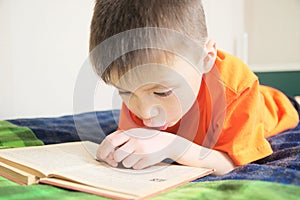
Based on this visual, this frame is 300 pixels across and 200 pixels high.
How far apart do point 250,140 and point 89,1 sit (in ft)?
3.41

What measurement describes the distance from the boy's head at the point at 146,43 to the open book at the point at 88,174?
0.12 m

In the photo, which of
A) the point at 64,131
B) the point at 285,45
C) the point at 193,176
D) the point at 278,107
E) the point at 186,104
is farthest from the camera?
the point at 285,45

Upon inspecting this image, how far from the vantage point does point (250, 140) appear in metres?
0.76

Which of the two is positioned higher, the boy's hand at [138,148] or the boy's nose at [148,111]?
the boy's nose at [148,111]

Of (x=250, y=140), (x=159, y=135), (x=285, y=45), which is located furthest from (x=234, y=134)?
(x=285, y=45)

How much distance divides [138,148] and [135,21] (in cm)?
22

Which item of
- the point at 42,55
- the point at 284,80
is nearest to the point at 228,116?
the point at 42,55

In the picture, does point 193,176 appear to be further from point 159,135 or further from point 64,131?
point 64,131

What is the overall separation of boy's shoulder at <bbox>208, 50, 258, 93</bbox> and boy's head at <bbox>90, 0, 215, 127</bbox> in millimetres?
142

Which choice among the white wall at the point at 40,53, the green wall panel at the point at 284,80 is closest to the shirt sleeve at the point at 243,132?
the white wall at the point at 40,53

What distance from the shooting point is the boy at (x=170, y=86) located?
2.06ft

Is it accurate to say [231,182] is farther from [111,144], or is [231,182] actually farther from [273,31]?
[273,31]

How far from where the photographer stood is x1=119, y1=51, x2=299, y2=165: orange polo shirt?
0.75m

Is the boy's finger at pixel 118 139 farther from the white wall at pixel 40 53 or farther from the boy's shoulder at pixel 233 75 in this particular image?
the white wall at pixel 40 53
